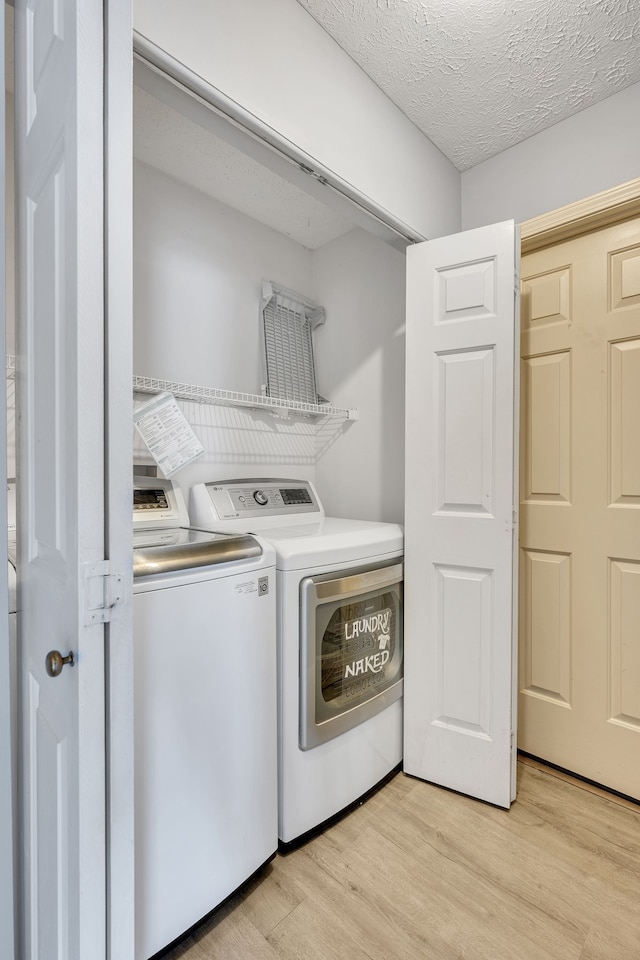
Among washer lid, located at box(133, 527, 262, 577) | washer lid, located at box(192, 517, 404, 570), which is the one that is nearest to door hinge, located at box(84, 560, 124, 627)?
washer lid, located at box(133, 527, 262, 577)

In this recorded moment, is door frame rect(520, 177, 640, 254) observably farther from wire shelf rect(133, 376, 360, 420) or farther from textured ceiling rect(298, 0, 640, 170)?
wire shelf rect(133, 376, 360, 420)

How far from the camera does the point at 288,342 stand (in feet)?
7.85

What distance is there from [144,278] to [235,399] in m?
0.58

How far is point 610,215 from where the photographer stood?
1.75 m

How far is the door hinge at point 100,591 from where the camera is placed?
724 mm

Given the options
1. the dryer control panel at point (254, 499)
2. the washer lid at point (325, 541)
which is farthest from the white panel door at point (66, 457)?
the dryer control panel at point (254, 499)

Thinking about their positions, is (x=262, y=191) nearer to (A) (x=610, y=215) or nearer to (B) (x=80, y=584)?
(A) (x=610, y=215)

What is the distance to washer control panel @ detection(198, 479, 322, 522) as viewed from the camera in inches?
73.1

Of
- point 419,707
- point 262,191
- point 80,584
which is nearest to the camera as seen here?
point 80,584

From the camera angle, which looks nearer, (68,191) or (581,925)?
(68,191)

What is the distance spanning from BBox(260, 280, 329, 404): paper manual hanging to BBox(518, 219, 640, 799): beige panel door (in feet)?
3.43

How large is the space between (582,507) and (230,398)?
56.9 inches

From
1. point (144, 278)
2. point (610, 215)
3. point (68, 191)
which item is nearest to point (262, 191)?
point (144, 278)

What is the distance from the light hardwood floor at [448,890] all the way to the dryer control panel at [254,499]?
113 centimetres
